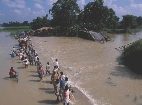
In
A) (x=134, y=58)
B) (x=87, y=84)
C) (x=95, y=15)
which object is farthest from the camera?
(x=95, y=15)

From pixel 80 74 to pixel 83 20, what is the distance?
41.1m

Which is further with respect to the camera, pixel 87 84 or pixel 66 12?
pixel 66 12

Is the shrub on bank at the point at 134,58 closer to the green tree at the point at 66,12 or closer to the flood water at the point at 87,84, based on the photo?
the flood water at the point at 87,84

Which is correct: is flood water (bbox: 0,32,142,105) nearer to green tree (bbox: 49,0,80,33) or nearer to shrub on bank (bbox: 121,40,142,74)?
shrub on bank (bbox: 121,40,142,74)

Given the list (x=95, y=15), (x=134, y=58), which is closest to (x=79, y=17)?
(x=95, y=15)

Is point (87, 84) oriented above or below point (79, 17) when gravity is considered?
below

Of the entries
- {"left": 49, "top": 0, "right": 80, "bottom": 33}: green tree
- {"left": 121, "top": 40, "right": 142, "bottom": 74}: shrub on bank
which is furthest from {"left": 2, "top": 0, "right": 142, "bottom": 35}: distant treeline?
{"left": 121, "top": 40, "right": 142, "bottom": 74}: shrub on bank

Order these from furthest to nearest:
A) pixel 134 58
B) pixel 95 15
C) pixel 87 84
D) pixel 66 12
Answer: pixel 95 15 < pixel 66 12 < pixel 134 58 < pixel 87 84

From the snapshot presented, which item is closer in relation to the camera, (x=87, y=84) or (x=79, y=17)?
(x=87, y=84)

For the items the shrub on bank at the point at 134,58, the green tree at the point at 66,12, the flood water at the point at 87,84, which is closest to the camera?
the flood water at the point at 87,84

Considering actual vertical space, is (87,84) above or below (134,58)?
below

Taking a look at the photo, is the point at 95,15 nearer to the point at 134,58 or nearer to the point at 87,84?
the point at 134,58

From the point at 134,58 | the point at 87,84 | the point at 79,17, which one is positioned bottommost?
the point at 87,84

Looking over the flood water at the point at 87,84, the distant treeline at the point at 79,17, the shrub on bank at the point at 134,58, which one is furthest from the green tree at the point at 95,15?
the flood water at the point at 87,84
